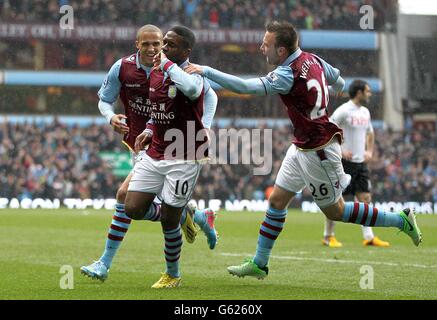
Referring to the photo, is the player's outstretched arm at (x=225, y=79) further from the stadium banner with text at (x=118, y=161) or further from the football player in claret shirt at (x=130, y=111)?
the stadium banner with text at (x=118, y=161)

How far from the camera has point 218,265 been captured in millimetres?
10867

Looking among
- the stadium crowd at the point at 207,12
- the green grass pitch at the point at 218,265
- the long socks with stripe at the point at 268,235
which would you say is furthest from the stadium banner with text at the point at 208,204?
the long socks with stripe at the point at 268,235

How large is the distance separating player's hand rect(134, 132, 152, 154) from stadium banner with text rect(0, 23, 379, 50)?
27.7 meters

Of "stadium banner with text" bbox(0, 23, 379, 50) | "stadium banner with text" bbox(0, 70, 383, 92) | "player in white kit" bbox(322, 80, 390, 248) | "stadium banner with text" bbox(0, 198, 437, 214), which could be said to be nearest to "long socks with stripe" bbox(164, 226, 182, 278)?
"player in white kit" bbox(322, 80, 390, 248)

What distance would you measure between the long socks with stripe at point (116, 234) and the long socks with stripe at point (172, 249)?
580mm

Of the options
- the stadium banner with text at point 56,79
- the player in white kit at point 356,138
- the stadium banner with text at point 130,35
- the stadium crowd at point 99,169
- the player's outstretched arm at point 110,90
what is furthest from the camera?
the stadium banner with text at point 56,79

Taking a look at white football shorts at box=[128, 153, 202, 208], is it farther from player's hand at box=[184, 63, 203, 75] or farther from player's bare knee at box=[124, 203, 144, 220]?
player's hand at box=[184, 63, 203, 75]

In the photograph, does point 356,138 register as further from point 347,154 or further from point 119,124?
point 119,124

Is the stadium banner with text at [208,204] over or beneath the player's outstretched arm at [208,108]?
beneath

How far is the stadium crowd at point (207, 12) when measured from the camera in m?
35.2

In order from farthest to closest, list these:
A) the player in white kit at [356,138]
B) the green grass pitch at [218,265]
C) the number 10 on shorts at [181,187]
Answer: the player in white kit at [356,138] → the number 10 on shorts at [181,187] → the green grass pitch at [218,265]

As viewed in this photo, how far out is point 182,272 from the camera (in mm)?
10031

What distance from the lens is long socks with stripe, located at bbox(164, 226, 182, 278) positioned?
8727mm
